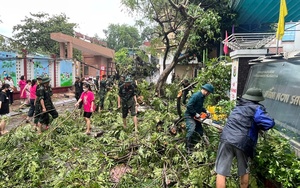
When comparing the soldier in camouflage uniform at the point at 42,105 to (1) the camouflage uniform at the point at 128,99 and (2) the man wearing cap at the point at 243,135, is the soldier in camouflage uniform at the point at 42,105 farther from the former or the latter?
(2) the man wearing cap at the point at 243,135

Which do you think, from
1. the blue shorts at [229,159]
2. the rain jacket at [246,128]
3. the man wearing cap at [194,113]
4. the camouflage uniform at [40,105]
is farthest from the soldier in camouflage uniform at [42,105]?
the rain jacket at [246,128]

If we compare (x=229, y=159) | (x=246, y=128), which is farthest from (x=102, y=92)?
(x=246, y=128)

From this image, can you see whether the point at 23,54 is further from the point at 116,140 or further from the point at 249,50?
the point at 249,50

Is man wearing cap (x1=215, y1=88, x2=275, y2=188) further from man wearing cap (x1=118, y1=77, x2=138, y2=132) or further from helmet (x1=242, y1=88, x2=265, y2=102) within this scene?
man wearing cap (x1=118, y1=77, x2=138, y2=132)

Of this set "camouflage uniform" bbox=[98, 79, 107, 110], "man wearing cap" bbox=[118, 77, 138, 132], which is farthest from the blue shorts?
"camouflage uniform" bbox=[98, 79, 107, 110]

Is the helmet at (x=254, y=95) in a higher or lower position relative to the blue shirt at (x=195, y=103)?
higher

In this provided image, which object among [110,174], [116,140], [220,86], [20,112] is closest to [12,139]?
[116,140]

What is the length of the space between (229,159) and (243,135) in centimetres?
37

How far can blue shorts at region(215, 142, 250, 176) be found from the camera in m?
3.07

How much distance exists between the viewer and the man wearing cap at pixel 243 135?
117 inches

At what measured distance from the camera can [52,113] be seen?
7.06 m

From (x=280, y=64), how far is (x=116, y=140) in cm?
397

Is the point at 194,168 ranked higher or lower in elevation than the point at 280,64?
lower

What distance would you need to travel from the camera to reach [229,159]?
3121 millimetres
